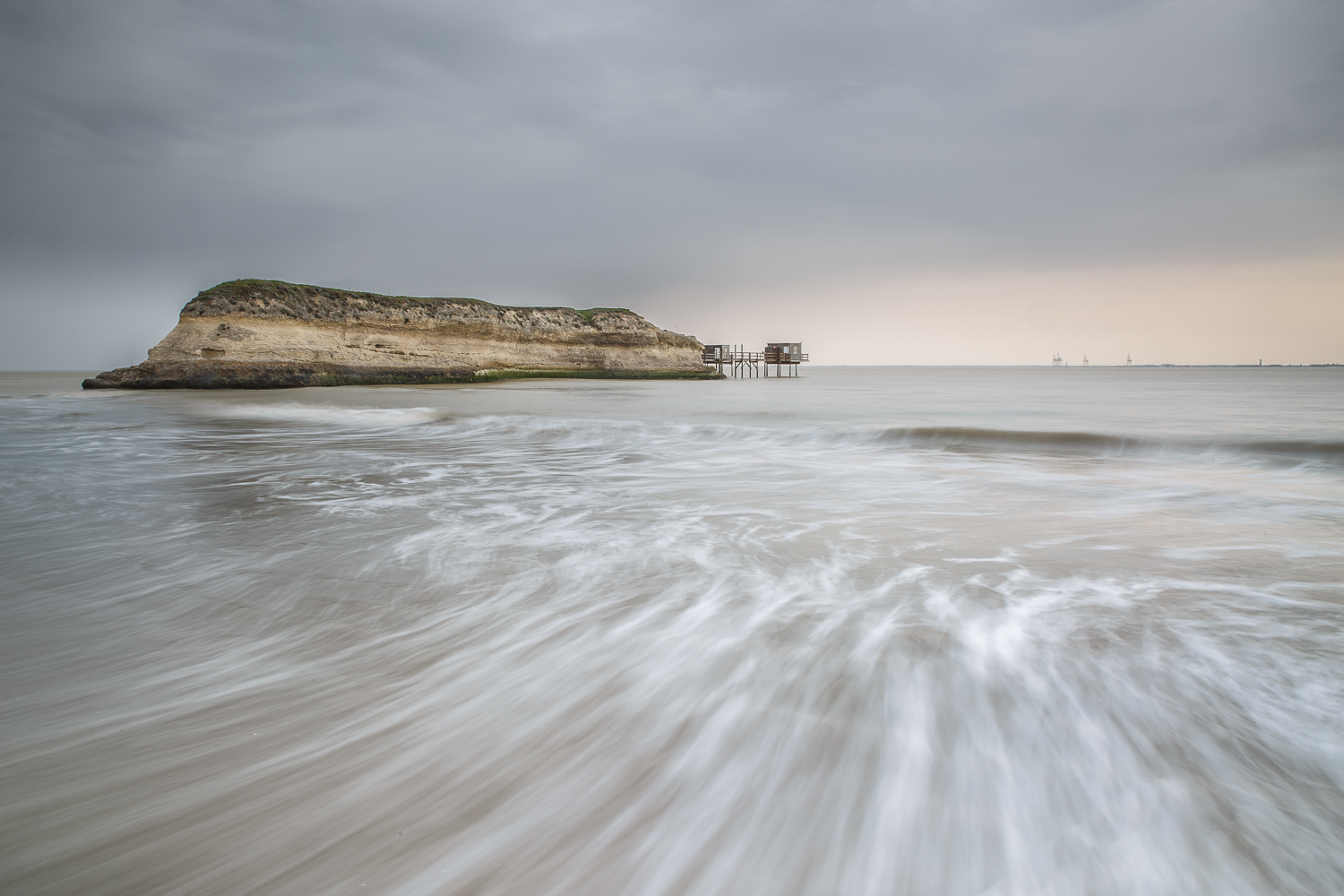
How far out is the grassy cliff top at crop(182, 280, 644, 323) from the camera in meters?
23.9

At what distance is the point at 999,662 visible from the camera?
1.74 m

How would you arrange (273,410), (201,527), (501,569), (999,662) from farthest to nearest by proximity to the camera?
(273,410) < (201,527) < (501,569) < (999,662)

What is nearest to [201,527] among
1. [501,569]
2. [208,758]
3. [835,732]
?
[501,569]

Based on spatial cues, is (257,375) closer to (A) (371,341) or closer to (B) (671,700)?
(A) (371,341)

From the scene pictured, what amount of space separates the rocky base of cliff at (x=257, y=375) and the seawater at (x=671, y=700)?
24187 millimetres

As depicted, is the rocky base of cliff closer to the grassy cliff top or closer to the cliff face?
the cliff face

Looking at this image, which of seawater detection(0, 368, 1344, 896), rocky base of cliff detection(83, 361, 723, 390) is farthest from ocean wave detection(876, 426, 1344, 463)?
rocky base of cliff detection(83, 361, 723, 390)

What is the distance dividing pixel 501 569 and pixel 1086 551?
2.73 meters

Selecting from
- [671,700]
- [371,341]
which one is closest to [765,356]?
[371,341]

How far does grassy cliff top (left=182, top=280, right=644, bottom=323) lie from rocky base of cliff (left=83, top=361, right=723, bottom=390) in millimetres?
2149

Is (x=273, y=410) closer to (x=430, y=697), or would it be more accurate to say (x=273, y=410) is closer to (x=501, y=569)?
(x=501, y=569)

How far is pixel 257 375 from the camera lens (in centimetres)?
2433

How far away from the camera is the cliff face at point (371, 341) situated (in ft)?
77.4

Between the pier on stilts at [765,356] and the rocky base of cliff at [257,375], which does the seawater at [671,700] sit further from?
the pier on stilts at [765,356]
